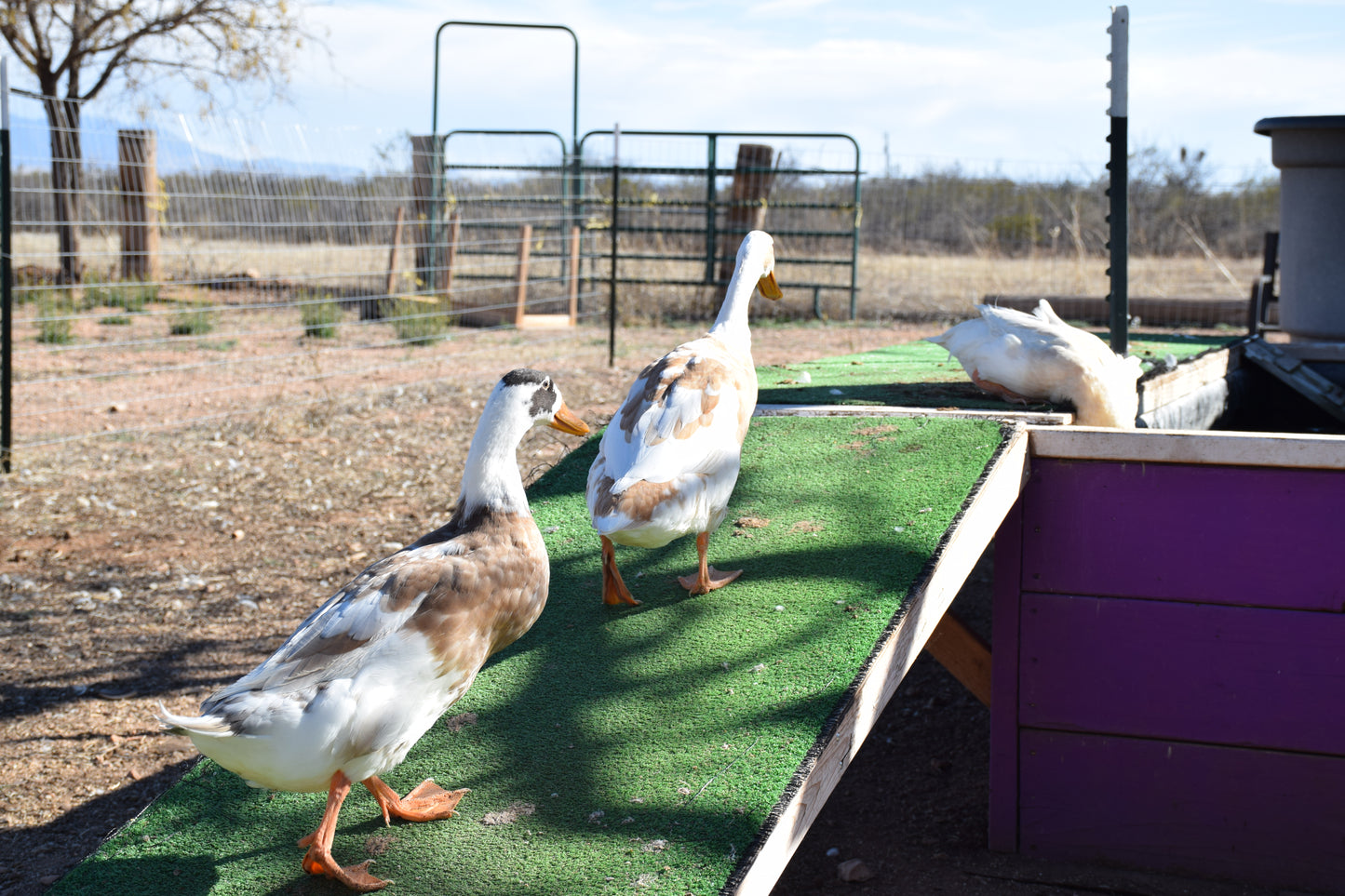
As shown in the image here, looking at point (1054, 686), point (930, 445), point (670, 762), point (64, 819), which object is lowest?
point (64, 819)

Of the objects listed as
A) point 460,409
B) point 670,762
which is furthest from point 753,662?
point 460,409

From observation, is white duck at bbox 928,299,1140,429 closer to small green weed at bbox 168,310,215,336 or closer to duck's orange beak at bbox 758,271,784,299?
duck's orange beak at bbox 758,271,784,299

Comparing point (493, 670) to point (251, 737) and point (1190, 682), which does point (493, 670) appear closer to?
point (251, 737)

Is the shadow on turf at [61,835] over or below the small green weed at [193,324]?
below

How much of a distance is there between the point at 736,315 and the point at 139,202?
1118 cm

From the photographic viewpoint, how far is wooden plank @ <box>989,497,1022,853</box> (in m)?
A: 3.49

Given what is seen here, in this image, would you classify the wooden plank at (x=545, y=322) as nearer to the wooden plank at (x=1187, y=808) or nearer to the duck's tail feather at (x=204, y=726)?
the wooden plank at (x=1187, y=808)

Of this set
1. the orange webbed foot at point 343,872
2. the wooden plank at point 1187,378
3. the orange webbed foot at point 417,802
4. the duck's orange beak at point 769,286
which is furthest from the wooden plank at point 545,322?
the orange webbed foot at point 343,872

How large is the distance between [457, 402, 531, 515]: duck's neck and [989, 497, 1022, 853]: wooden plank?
189 centimetres

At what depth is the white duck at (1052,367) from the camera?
3900 millimetres

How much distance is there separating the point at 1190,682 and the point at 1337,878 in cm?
76

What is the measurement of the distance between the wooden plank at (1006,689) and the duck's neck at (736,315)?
113 cm

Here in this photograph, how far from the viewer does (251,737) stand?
1.89m

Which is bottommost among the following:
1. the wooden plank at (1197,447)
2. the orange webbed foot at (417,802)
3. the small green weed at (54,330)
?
the orange webbed foot at (417,802)
